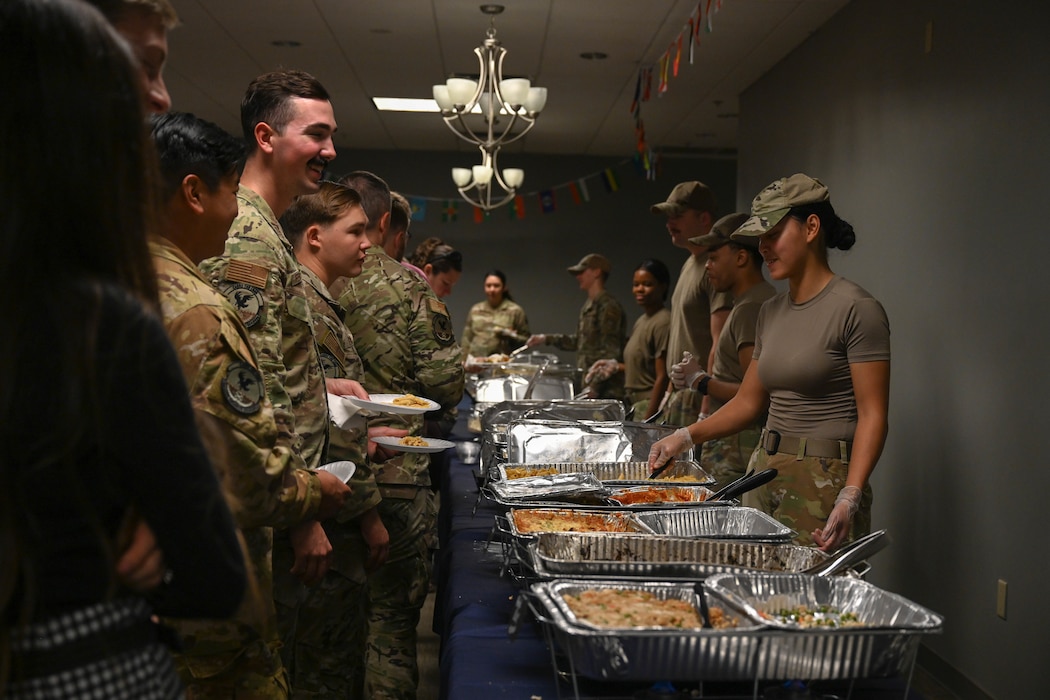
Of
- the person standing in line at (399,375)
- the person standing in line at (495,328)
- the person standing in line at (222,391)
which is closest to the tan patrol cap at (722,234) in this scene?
the person standing in line at (399,375)

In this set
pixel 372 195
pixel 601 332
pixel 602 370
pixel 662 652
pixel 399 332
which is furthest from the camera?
pixel 601 332

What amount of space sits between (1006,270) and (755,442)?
81cm

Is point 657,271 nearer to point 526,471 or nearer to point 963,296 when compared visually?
point 963,296

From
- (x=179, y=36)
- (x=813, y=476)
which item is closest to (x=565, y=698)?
(x=813, y=476)

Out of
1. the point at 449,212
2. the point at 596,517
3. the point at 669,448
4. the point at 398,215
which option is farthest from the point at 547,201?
the point at 596,517

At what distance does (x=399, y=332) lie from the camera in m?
2.44

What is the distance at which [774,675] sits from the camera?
1004 mm

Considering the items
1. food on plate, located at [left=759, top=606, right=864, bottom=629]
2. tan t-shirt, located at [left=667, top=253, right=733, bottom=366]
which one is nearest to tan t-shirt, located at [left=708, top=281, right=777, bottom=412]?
tan t-shirt, located at [left=667, top=253, right=733, bottom=366]

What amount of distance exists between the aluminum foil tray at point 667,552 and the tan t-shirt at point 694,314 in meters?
2.12

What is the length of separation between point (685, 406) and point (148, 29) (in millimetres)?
2664

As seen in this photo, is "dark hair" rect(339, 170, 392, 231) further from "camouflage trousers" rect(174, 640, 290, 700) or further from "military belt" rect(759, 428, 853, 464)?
"camouflage trousers" rect(174, 640, 290, 700)

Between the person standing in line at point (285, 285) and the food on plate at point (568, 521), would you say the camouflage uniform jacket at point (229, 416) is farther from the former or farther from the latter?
the food on plate at point (568, 521)

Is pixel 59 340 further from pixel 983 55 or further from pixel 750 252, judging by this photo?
pixel 983 55

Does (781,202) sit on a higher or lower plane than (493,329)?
higher
